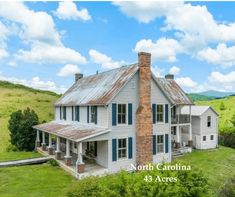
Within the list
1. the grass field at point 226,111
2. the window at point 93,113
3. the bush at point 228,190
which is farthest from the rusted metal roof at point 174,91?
the grass field at point 226,111

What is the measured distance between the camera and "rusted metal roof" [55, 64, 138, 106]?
2320 cm

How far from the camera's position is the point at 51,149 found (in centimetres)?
2917

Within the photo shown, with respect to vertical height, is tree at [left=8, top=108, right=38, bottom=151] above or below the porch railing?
below

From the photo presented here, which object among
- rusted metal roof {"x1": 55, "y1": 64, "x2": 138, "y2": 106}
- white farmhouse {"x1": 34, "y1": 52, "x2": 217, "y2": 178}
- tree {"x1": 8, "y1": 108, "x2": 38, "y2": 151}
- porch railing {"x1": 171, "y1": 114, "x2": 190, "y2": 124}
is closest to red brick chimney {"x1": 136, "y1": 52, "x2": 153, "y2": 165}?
white farmhouse {"x1": 34, "y1": 52, "x2": 217, "y2": 178}

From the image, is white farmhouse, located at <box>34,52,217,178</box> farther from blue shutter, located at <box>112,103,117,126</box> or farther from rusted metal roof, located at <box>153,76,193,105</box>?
rusted metal roof, located at <box>153,76,193,105</box>

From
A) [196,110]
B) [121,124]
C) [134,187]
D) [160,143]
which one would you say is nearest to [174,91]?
[196,110]

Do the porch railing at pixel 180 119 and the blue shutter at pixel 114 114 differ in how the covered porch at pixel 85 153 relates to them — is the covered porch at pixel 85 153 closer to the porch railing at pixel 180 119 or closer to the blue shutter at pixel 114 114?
the blue shutter at pixel 114 114

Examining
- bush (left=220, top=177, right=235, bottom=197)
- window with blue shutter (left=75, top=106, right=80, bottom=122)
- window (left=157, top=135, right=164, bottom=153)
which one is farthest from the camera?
window with blue shutter (left=75, top=106, right=80, bottom=122)

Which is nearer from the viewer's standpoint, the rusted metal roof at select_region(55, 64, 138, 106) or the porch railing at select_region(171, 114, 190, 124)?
the rusted metal roof at select_region(55, 64, 138, 106)

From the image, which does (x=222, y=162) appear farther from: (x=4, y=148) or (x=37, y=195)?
(x=4, y=148)

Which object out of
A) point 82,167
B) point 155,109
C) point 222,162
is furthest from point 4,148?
point 222,162

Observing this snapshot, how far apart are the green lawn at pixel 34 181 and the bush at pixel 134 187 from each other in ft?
12.9

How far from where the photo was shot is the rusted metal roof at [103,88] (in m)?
23.2

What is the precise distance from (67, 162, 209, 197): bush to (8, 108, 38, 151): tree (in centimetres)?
2185
